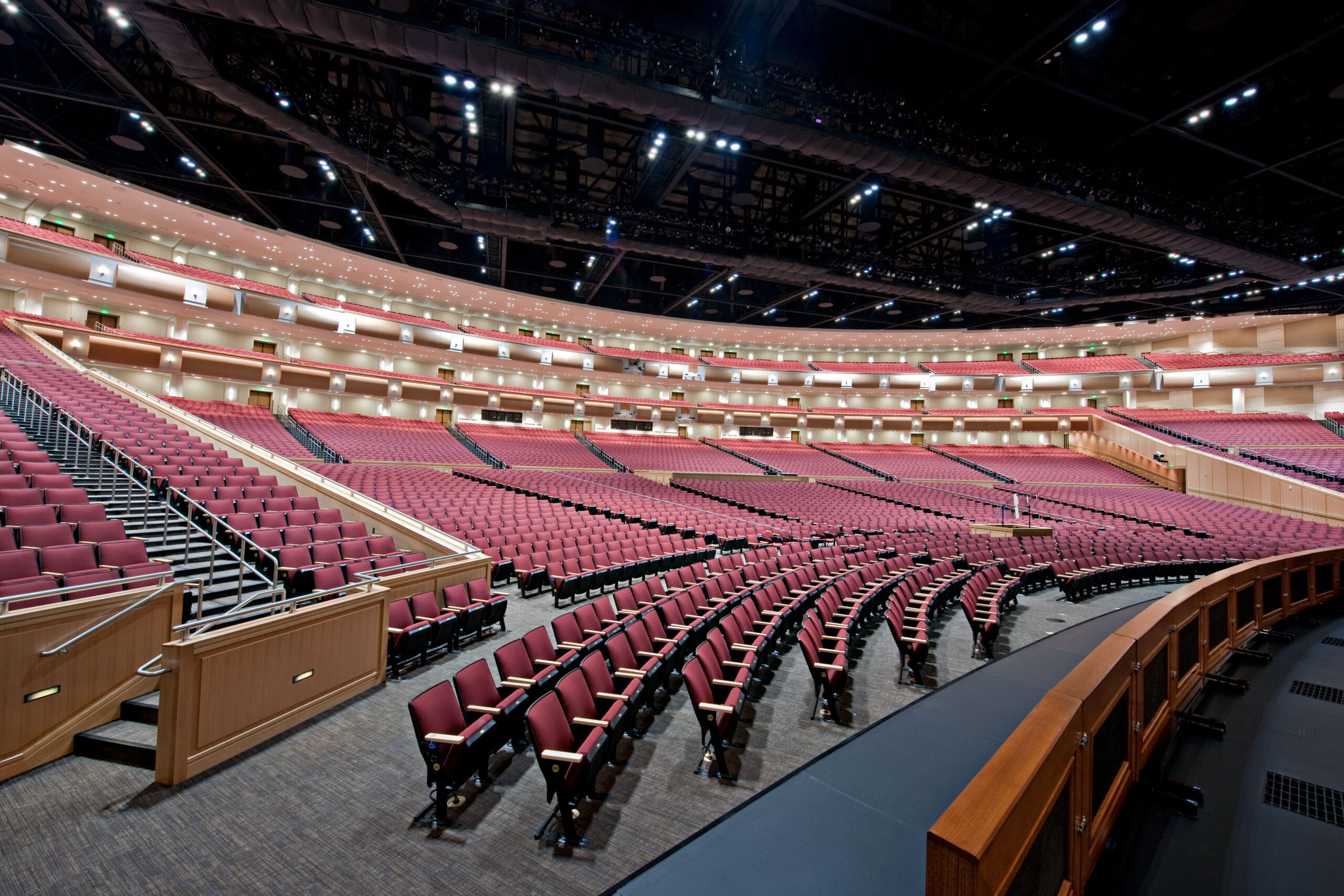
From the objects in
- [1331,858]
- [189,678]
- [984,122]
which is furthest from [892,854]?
[984,122]

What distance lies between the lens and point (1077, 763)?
60.4 inches

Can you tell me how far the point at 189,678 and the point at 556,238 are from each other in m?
9.73

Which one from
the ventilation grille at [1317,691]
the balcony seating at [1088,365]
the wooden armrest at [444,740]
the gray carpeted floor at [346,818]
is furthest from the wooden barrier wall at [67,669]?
the balcony seating at [1088,365]

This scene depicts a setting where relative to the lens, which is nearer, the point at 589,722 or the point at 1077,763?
the point at 1077,763

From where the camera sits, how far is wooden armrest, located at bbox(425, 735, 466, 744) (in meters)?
2.25

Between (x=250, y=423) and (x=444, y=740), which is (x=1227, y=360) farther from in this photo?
(x=250, y=423)

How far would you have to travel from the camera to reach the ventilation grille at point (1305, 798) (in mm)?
2105

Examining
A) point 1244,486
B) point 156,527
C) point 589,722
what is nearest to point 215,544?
point 156,527

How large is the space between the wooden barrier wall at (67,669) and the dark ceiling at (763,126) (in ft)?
18.5

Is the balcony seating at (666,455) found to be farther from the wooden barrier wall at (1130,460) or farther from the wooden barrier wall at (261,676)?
the wooden barrier wall at (261,676)

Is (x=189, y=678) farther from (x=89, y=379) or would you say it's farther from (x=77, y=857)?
(x=89, y=379)

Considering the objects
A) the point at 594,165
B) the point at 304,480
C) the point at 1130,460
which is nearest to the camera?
the point at 304,480

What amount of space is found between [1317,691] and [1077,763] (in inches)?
133

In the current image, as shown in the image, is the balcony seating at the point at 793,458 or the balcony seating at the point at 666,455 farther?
the balcony seating at the point at 793,458
